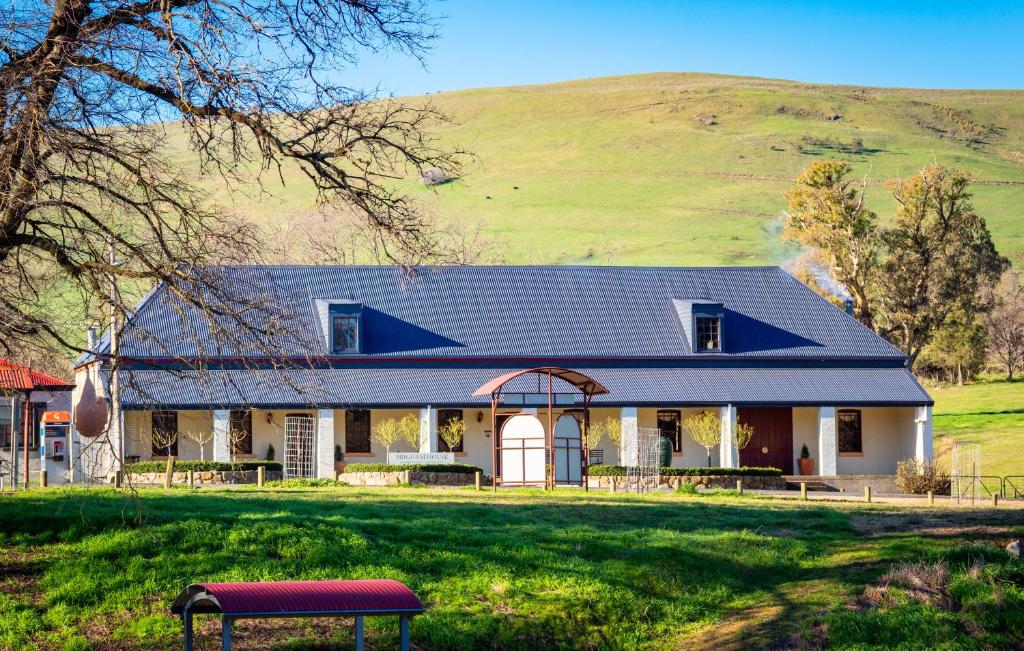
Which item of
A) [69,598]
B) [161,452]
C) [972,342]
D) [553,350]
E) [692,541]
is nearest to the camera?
[69,598]

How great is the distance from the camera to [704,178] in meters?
120

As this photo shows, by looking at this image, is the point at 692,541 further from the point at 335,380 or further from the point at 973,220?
the point at 973,220

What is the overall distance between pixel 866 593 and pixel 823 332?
31.8 m

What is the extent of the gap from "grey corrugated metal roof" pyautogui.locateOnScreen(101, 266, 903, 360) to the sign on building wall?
17.7 ft

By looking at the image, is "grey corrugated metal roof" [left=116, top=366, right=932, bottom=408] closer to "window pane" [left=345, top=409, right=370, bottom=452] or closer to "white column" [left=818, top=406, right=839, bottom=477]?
"white column" [left=818, top=406, right=839, bottom=477]

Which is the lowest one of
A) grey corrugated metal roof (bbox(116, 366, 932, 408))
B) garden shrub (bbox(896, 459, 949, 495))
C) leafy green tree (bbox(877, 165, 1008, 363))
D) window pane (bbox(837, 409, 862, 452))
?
garden shrub (bbox(896, 459, 949, 495))

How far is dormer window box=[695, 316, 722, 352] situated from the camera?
4531 cm

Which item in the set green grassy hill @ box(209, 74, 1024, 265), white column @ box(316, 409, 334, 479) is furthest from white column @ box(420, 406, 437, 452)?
green grassy hill @ box(209, 74, 1024, 265)

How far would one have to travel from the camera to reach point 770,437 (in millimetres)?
44156

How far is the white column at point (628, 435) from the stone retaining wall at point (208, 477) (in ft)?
40.2

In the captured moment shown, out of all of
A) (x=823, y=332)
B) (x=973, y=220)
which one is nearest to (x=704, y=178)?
(x=973, y=220)

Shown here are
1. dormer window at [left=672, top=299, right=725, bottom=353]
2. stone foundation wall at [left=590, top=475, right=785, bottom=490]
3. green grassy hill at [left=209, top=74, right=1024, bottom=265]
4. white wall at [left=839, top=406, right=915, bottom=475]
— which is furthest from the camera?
green grassy hill at [left=209, top=74, right=1024, bottom=265]

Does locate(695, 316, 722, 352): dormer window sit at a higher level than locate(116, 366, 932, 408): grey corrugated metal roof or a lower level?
higher

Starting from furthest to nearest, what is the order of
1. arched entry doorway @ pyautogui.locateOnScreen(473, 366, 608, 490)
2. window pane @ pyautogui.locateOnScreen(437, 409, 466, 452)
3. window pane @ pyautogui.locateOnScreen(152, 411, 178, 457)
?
window pane @ pyautogui.locateOnScreen(437, 409, 466, 452) < window pane @ pyautogui.locateOnScreen(152, 411, 178, 457) < arched entry doorway @ pyautogui.locateOnScreen(473, 366, 608, 490)
